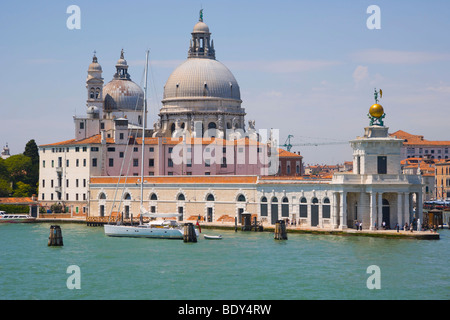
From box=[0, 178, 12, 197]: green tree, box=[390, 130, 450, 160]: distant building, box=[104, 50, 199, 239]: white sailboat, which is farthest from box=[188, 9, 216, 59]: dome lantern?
box=[390, 130, 450, 160]: distant building

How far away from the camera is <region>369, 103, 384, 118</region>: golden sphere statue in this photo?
53.0m

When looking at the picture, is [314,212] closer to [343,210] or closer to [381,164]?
[343,210]

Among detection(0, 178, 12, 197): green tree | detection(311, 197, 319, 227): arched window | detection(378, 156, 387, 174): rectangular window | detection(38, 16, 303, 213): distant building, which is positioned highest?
detection(38, 16, 303, 213): distant building

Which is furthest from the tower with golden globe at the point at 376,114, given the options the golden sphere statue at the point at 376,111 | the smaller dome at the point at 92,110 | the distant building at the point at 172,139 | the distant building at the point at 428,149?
the distant building at the point at 428,149

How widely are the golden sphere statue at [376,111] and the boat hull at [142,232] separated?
44.4ft

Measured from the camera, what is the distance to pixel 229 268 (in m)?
39.0

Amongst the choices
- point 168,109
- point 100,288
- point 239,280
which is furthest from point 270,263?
point 168,109

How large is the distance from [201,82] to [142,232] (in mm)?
28201

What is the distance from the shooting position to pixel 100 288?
34.2 meters

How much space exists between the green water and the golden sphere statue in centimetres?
788

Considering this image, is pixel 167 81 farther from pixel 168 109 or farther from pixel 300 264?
pixel 300 264

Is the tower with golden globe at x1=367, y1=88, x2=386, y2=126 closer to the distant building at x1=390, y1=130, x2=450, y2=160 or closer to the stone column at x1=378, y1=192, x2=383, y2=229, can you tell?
the stone column at x1=378, y1=192, x2=383, y2=229

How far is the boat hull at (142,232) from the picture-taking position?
52.4 metres
